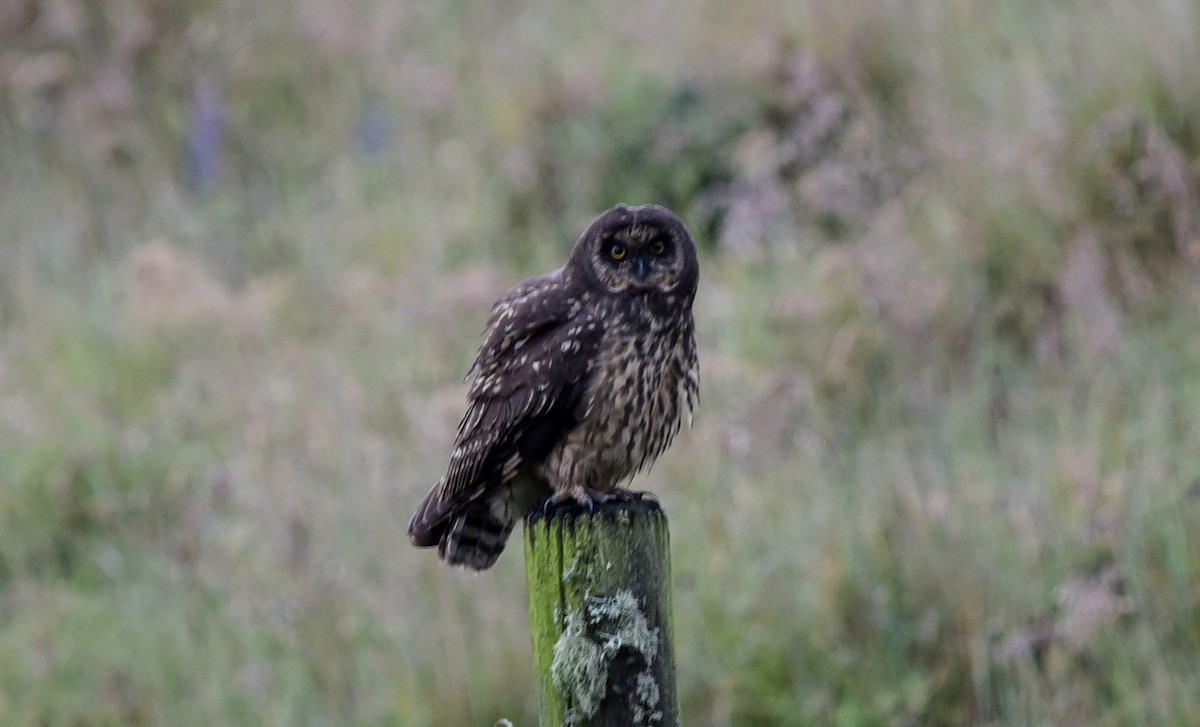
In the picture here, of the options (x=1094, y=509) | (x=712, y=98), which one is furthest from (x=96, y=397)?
(x=1094, y=509)

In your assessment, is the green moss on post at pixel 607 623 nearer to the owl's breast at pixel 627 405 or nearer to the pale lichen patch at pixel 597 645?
the pale lichen patch at pixel 597 645

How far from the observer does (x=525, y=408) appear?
3.40 m

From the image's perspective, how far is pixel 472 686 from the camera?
460cm

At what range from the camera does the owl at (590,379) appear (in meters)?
3.41

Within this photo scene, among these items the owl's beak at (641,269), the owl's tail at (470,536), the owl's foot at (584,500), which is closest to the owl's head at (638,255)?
the owl's beak at (641,269)

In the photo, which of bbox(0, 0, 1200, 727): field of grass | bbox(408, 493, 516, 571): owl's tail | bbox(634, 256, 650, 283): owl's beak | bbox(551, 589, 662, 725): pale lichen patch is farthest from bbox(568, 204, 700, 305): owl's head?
bbox(0, 0, 1200, 727): field of grass

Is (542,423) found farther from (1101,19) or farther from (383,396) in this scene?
(1101,19)

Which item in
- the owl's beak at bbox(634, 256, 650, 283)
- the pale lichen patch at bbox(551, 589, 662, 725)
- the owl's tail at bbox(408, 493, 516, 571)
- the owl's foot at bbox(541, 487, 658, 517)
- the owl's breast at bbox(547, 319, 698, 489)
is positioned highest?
the owl's beak at bbox(634, 256, 650, 283)

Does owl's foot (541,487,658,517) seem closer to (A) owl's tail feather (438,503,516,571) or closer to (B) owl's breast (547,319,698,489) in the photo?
(B) owl's breast (547,319,698,489)

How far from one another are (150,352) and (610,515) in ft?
16.2

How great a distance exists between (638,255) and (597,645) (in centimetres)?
118

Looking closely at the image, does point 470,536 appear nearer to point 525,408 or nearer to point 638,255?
point 525,408

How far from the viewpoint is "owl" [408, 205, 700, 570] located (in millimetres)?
3406

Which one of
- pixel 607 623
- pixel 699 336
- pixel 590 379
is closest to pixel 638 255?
pixel 590 379
